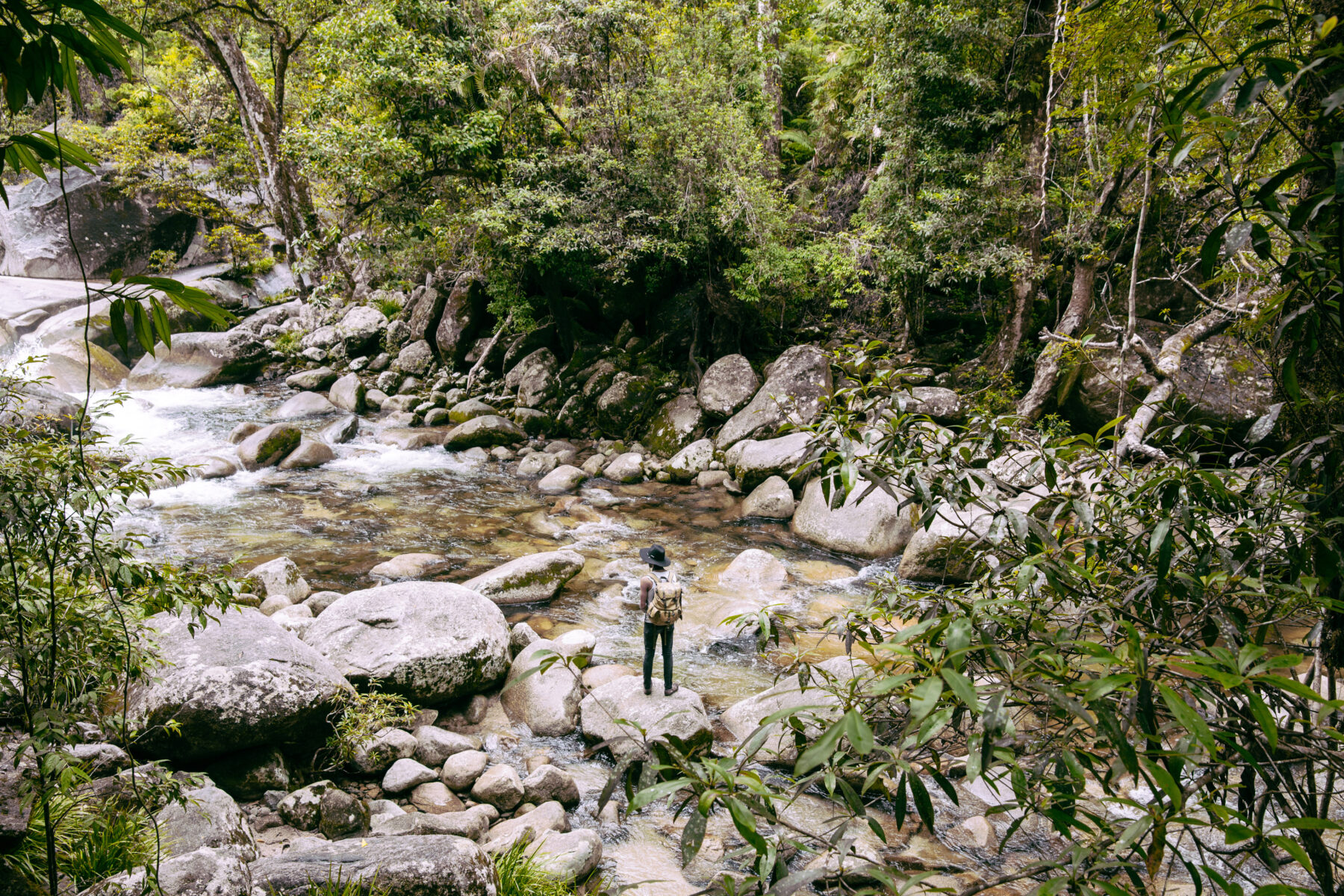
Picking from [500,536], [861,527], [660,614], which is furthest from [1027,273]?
[500,536]

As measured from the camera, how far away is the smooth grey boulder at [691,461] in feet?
41.9

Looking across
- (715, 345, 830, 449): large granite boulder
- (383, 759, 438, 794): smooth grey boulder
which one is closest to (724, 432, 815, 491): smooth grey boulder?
(715, 345, 830, 449): large granite boulder

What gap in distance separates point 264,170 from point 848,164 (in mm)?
15674

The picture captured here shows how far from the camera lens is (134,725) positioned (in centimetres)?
394

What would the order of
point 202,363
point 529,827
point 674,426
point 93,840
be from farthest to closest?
point 202,363, point 674,426, point 529,827, point 93,840

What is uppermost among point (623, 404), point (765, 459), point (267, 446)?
point (623, 404)

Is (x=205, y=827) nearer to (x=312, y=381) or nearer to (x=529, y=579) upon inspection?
(x=529, y=579)

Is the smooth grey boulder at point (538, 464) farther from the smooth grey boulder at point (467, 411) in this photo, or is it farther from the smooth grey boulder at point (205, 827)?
the smooth grey boulder at point (205, 827)

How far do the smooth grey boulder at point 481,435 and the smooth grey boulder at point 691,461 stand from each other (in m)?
4.06

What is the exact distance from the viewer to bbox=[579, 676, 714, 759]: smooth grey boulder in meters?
5.08

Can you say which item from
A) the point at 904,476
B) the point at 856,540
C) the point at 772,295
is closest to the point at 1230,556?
the point at 904,476

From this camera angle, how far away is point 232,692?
4285 millimetres

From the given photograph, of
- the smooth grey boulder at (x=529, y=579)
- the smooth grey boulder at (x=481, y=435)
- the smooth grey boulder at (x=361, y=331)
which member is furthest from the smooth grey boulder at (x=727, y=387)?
the smooth grey boulder at (x=361, y=331)

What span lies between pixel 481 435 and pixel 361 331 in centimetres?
791
